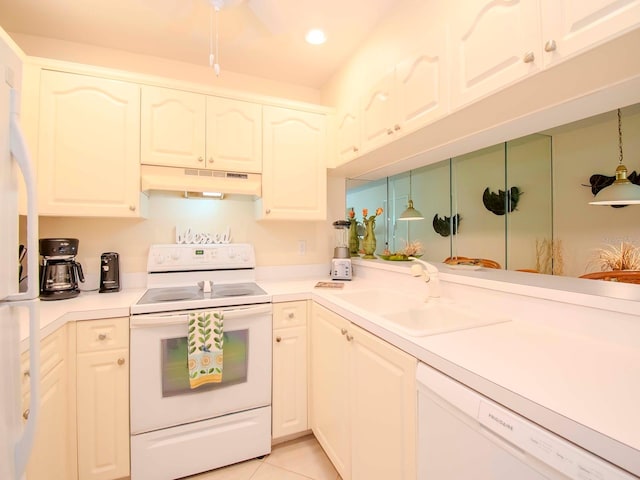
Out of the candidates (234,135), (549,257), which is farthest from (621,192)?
(234,135)

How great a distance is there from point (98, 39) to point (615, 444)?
2.92 metres

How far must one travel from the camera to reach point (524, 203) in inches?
83.4

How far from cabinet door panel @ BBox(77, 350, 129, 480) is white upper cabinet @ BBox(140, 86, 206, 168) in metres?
1.14

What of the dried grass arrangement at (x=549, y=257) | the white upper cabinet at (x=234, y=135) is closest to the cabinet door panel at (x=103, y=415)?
the white upper cabinet at (x=234, y=135)

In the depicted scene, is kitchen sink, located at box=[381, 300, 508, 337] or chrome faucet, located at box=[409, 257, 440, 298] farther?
chrome faucet, located at box=[409, 257, 440, 298]

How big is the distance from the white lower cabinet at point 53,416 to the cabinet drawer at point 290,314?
1008 mm

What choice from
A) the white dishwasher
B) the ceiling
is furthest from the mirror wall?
the white dishwasher

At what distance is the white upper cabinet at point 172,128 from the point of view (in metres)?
1.82

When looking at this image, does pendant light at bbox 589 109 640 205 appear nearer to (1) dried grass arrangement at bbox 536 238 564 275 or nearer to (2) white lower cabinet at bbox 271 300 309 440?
(1) dried grass arrangement at bbox 536 238 564 275

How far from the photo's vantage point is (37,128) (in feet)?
5.31

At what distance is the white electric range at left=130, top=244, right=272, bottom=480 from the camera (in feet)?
4.95

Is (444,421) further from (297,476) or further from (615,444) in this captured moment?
(297,476)

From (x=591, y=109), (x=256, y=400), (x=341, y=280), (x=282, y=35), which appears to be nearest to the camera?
(x=591, y=109)

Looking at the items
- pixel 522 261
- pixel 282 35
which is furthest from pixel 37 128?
pixel 522 261
